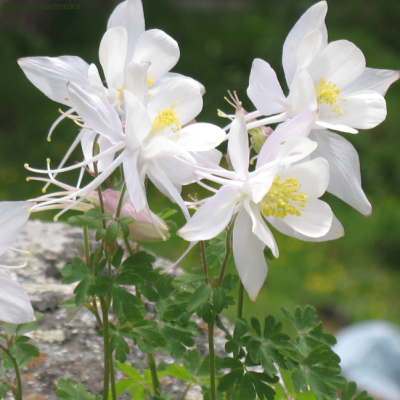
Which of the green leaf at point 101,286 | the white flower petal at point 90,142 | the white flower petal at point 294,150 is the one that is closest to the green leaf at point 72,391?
the green leaf at point 101,286

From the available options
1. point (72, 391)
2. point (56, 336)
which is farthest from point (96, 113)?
point (56, 336)

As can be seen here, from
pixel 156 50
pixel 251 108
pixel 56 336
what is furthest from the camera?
pixel 251 108

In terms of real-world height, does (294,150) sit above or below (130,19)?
below

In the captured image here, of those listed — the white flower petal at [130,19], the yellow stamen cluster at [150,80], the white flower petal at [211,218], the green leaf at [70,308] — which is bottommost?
the green leaf at [70,308]

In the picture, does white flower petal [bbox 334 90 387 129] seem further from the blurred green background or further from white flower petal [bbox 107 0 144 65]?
the blurred green background

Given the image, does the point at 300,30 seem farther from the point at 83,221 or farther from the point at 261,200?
the point at 83,221

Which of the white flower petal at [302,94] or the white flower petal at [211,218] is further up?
the white flower petal at [302,94]

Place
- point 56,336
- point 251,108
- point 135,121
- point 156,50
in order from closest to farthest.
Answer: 1. point 135,121
2. point 156,50
3. point 56,336
4. point 251,108

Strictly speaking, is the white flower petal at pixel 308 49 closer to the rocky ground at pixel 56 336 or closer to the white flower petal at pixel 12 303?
the white flower petal at pixel 12 303
